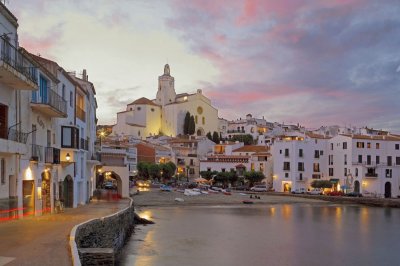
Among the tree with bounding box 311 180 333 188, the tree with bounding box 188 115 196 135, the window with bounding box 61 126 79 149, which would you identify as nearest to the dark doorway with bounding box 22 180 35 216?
the window with bounding box 61 126 79 149

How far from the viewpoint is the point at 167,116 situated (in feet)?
522

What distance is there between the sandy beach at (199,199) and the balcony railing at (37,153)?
35.3 m

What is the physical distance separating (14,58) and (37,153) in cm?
586

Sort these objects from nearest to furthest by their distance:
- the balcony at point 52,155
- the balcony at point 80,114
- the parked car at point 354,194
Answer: the balcony at point 52,155 < the balcony at point 80,114 < the parked car at point 354,194

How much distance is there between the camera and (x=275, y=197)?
7681cm

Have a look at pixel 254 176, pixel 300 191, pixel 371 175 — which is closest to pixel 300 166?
pixel 300 191

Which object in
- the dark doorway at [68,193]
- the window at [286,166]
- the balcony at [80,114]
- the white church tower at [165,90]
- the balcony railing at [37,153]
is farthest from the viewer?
the white church tower at [165,90]

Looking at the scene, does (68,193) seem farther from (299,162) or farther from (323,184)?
(299,162)

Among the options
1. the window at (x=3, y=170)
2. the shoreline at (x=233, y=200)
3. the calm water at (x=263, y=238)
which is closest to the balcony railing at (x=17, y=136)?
the window at (x=3, y=170)

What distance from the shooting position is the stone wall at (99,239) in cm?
1550

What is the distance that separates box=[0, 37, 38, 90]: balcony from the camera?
18875 millimetres

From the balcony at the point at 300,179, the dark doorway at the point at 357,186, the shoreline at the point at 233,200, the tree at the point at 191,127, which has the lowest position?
the shoreline at the point at 233,200

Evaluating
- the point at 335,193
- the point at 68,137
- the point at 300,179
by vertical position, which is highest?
the point at 68,137

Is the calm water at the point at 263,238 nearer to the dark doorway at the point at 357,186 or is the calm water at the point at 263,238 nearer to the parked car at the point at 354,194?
the parked car at the point at 354,194
